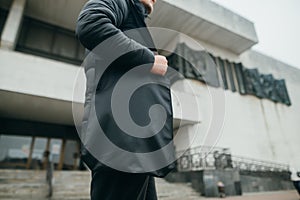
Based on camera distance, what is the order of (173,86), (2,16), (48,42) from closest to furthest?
(2,16), (173,86), (48,42)

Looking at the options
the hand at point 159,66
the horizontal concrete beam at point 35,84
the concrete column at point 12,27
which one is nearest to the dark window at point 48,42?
the concrete column at point 12,27

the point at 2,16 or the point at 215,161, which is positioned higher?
the point at 2,16

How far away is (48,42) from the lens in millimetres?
9047

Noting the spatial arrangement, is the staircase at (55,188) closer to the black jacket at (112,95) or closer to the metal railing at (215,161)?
the metal railing at (215,161)

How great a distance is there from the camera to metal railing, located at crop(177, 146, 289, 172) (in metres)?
6.99

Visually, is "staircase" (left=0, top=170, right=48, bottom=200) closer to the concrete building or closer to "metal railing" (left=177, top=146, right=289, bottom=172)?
the concrete building

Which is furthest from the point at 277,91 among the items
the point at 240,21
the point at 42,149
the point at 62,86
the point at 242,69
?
the point at 42,149

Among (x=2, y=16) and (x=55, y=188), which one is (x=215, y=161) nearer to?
(x=55, y=188)

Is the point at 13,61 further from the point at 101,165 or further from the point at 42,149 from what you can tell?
the point at 101,165

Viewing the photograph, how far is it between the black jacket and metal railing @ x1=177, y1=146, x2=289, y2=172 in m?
5.44

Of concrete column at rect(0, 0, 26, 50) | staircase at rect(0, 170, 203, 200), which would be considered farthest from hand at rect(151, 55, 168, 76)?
concrete column at rect(0, 0, 26, 50)

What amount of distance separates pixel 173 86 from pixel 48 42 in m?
6.39

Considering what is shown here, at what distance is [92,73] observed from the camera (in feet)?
2.62

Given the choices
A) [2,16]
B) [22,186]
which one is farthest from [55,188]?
[2,16]
